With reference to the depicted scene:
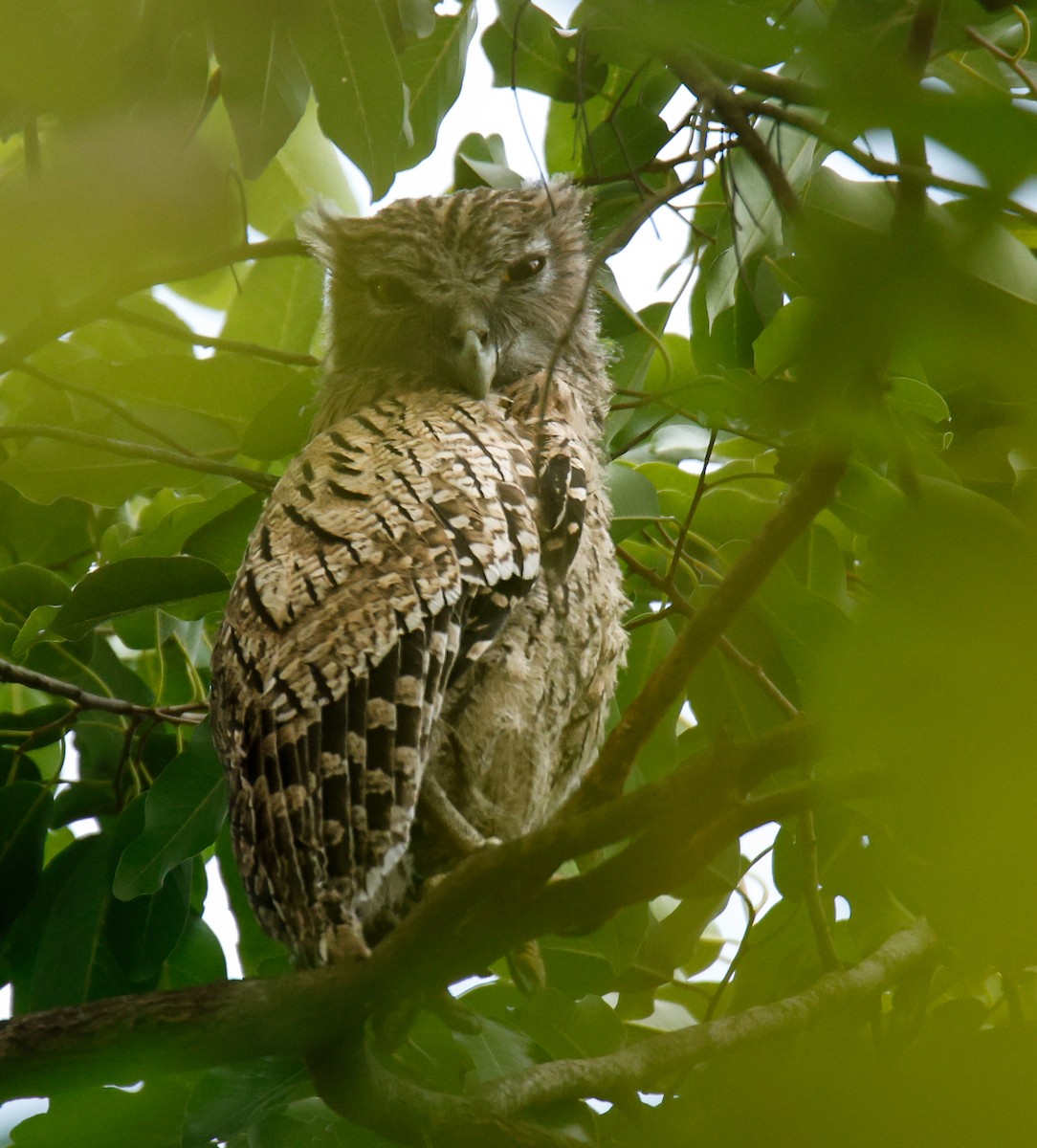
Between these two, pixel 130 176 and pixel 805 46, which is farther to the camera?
pixel 130 176

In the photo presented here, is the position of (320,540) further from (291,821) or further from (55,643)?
(55,643)

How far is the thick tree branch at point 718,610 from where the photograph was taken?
1.35 meters

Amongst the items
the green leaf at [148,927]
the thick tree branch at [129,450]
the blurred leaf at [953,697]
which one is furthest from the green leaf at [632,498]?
the blurred leaf at [953,697]

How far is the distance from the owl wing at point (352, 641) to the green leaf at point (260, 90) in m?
0.75

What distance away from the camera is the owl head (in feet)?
10.7

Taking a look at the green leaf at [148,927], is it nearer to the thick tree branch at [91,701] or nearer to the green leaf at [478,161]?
the thick tree branch at [91,701]

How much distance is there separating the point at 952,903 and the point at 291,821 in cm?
152

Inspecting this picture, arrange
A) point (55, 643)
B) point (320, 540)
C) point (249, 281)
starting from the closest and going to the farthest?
1. point (320, 540)
2. point (55, 643)
3. point (249, 281)

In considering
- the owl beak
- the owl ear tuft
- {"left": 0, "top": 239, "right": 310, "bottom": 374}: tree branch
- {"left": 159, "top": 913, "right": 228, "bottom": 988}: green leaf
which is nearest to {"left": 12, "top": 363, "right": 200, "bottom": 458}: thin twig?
{"left": 0, "top": 239, "right": 310, "bottom": 374}: tree branch

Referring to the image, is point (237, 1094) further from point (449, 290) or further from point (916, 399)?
point (449, 290)

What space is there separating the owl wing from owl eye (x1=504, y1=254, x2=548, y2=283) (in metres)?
0.79

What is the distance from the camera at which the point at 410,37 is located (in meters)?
2.65

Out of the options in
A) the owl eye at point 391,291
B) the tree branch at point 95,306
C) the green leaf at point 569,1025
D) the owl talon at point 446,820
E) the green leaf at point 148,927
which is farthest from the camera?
the owl eye at point 391,291

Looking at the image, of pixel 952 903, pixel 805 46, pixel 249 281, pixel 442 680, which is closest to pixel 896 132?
pixel 805 46
